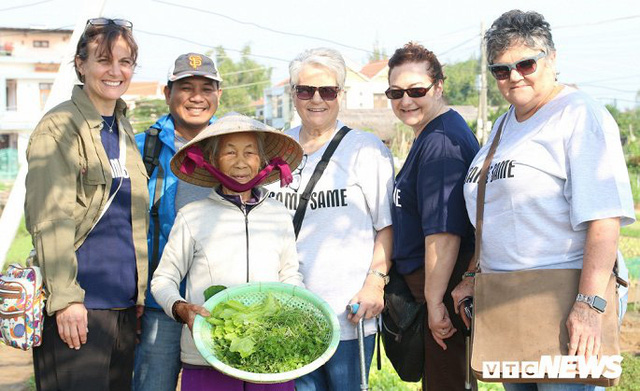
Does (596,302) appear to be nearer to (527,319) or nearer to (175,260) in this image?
(527,319)

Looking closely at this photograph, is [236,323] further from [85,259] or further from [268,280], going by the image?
[85,259]

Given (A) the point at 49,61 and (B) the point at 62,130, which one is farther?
(A) the point at 49,61

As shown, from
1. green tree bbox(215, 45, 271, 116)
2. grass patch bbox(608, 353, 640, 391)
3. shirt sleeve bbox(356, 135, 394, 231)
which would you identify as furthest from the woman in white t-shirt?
green tree bbox(215, 45, 271, 116)

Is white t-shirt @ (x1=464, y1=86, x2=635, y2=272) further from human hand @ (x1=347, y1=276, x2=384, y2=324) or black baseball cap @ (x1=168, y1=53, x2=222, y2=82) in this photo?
black baseball cap @ (x1=168, y1=53, x2=222, y2=82)

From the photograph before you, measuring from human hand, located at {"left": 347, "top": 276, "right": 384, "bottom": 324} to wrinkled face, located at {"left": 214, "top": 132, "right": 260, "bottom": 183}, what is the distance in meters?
0.85

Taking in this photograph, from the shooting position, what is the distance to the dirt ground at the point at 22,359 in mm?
7243

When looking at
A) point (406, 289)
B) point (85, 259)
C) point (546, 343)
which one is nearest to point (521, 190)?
point (546, 343)

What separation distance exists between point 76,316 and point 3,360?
5661mm

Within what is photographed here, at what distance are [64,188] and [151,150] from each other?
728 millimetres

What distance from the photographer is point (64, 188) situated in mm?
3320

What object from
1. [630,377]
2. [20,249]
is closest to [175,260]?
[630,377]

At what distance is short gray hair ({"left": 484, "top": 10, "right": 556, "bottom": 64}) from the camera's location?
3191 mm

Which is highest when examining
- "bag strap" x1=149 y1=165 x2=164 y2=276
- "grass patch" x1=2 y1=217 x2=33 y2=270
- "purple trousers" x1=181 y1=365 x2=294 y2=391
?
"bag strap" x1=149 y1=165 x2=164 y2=276

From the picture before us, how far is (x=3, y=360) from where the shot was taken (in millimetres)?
8234
